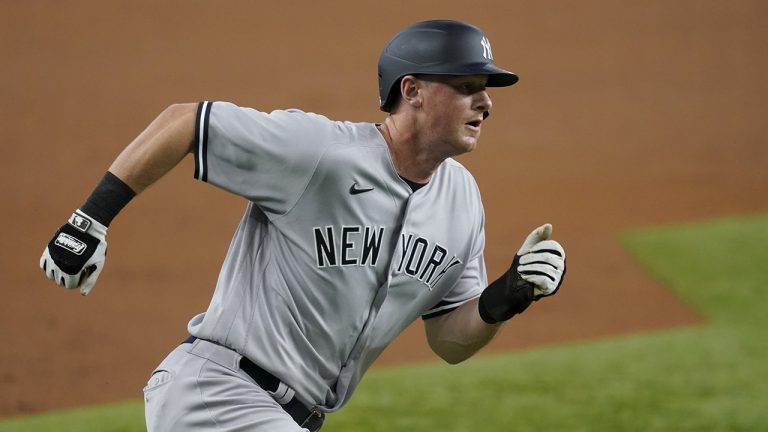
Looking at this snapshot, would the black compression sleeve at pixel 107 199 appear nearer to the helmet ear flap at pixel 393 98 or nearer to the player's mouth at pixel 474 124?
the helmet ear flap at pixel 393 98

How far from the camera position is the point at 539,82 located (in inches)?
511

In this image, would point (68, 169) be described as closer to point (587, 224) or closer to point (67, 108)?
point (67, 108)

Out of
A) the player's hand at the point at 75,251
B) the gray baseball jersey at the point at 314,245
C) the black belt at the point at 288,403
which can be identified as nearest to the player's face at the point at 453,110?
the gray baseball jersey at the point at 314,245

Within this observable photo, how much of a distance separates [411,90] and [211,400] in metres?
1.11

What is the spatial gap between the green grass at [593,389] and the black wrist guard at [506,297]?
2208 millimetres

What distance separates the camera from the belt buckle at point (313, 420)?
11.0ft

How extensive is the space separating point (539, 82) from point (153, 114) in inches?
182

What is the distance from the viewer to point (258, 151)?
3033mm

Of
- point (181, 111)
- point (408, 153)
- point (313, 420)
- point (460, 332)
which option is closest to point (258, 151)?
point (181, 111)

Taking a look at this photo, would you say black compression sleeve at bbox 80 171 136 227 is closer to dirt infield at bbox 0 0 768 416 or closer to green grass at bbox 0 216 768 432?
green grass at bbox 0 216 768 432

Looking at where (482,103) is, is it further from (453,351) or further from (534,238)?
(453,351)

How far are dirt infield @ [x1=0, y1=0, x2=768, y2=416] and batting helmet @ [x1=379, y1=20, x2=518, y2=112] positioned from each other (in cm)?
405

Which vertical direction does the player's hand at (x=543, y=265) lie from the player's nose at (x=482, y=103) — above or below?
below

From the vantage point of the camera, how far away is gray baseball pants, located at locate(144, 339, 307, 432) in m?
3.09
